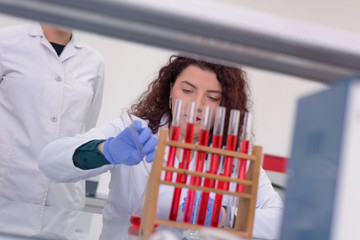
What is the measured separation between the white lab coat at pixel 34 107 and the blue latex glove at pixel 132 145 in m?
0.91

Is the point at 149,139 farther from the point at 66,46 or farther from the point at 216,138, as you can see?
the point at 66,46

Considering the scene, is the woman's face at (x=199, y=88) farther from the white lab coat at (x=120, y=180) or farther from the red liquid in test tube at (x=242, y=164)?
the red liquid in test tube at (x=242, y=164)

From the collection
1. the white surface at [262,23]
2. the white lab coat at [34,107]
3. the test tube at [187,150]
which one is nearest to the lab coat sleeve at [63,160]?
the white lab coat at [34,107]

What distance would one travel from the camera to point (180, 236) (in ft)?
3.88

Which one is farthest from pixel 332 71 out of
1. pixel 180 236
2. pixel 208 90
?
pixel 208 90

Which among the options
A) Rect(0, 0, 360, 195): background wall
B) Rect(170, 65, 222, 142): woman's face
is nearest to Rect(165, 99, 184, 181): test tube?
Rect(170, 65, 222, 142): woman's face

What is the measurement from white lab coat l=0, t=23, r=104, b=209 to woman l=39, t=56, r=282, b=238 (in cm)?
46

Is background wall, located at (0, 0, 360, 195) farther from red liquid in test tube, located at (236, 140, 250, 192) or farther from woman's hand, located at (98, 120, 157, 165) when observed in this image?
red liquid in test tube, located at (236, 140, 250, 192)

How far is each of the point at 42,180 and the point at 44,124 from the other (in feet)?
0.96

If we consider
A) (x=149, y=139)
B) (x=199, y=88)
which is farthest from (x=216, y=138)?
(x=199, y=88)

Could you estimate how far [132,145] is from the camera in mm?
1379

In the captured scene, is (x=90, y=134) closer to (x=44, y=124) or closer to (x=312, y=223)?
(x=44, y=124)

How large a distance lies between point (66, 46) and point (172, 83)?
0.73 meters

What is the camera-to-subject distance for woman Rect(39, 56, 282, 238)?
148 cm
